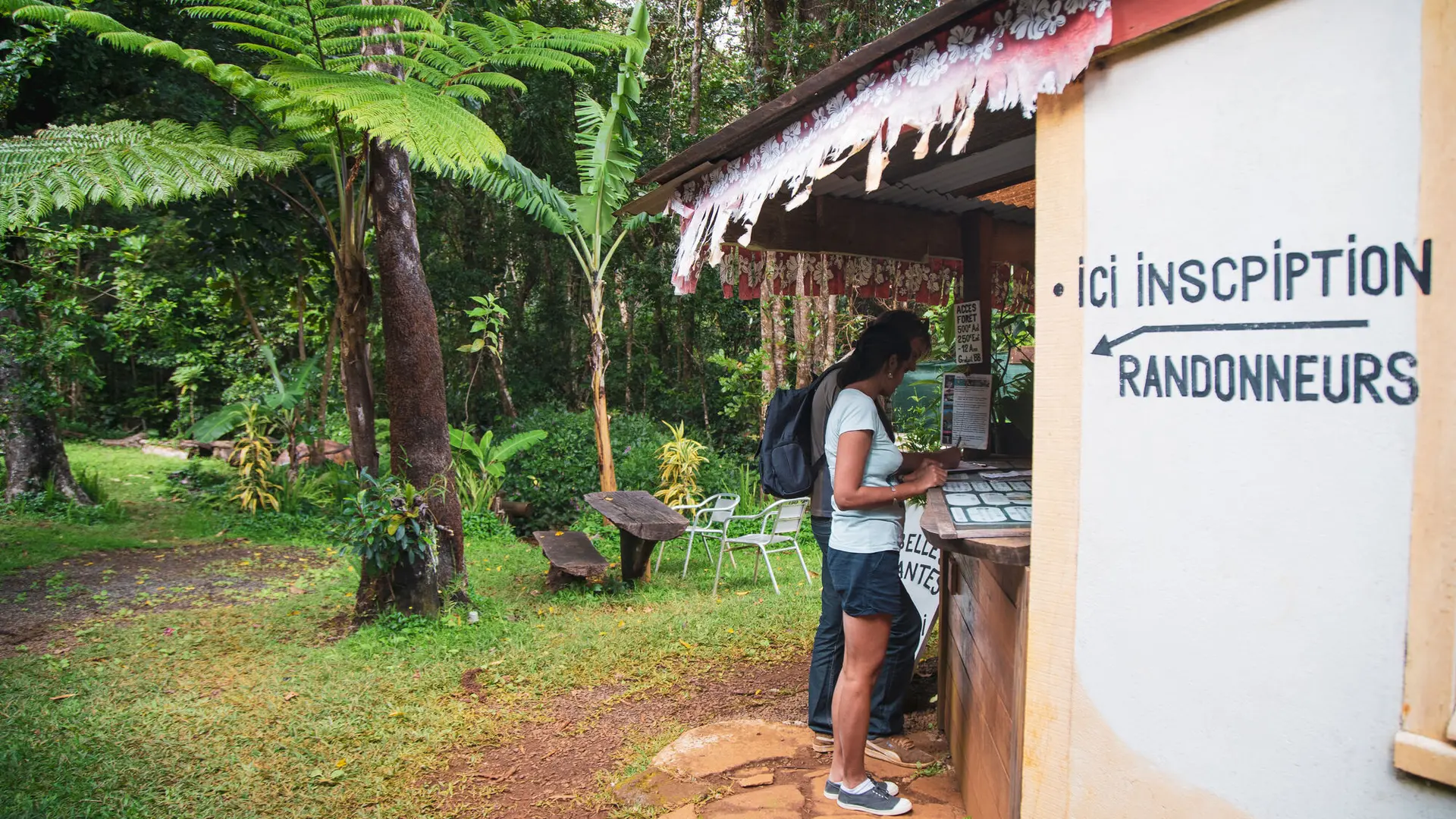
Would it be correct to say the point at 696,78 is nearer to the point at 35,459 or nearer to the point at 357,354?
the point at 357,354

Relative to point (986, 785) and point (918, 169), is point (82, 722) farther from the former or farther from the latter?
point (918, 169)

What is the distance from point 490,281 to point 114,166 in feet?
29.4

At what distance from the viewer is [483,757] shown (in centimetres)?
400

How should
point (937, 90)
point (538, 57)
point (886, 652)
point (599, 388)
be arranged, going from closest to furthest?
point (937, 90), point (886, 652), point (538, 57), point (599, 388)

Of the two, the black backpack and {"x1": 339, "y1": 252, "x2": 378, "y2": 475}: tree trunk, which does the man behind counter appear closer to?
the black backpack

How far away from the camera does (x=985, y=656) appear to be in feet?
9.16

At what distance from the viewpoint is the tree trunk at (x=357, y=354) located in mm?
5578

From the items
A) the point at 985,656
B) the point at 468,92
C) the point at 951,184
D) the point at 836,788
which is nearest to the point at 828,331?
the point at 951,184

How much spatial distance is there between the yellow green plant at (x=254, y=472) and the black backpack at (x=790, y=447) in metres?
8.29

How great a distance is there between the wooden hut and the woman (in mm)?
770

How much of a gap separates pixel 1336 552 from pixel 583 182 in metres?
7.03

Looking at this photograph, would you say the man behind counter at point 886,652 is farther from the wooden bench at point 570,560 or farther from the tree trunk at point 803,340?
the tree trunk at point 803,340

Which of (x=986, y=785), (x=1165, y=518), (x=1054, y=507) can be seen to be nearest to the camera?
(x=1165, y=518)

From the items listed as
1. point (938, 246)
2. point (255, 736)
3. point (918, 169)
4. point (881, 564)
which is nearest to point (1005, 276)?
point (938, 246)
